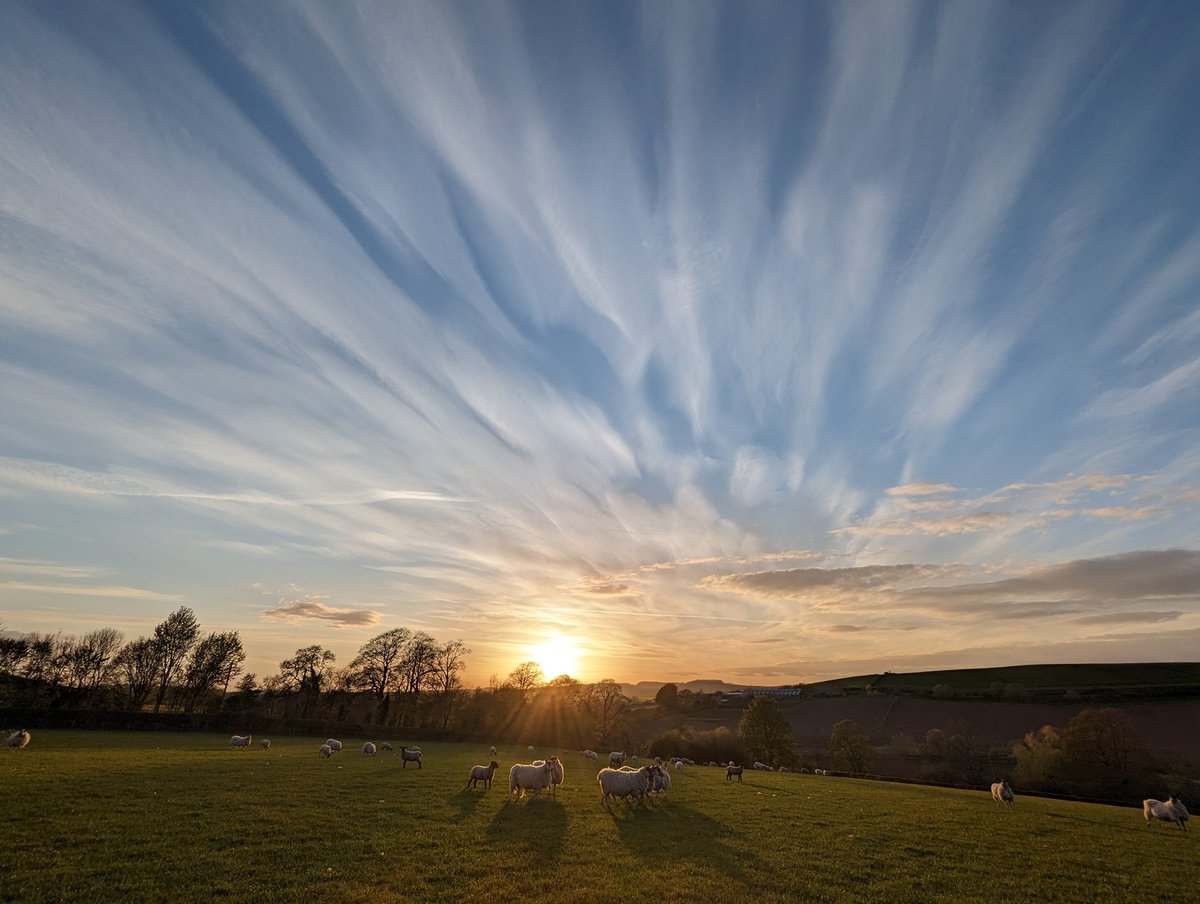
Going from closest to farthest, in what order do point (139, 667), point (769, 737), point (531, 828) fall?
1. point (531, 828)
2. point (769, 737)
3. point (139, 667)

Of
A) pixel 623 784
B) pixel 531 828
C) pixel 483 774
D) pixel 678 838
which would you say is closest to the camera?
pixel 678 838

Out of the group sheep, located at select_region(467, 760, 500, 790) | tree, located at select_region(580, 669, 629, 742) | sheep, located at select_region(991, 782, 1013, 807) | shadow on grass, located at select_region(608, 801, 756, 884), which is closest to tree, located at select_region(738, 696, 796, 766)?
tree, located at select_region(580, 669, 629, 742)

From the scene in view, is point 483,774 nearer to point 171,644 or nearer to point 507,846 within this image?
point 507,846

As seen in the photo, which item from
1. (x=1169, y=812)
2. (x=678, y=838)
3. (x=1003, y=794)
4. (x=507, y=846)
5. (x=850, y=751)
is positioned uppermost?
(x=507, y=846)

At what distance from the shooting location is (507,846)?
15.6m

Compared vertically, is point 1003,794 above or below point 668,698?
above

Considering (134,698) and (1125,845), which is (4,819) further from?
(134,698)

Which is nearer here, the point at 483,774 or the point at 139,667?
the point at 483,774

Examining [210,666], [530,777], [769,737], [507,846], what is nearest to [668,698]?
[769,737]

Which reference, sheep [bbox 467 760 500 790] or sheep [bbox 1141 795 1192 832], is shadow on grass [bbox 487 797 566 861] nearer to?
sheep [bbox 467 760 500 790]

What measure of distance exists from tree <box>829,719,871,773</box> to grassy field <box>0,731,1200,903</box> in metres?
43.5

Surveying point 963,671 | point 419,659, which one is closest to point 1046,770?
point 419,659

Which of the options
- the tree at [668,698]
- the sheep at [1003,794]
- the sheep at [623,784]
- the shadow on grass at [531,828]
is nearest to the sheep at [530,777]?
the shadow on grass at [531,828]

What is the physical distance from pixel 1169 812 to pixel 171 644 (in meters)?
112
